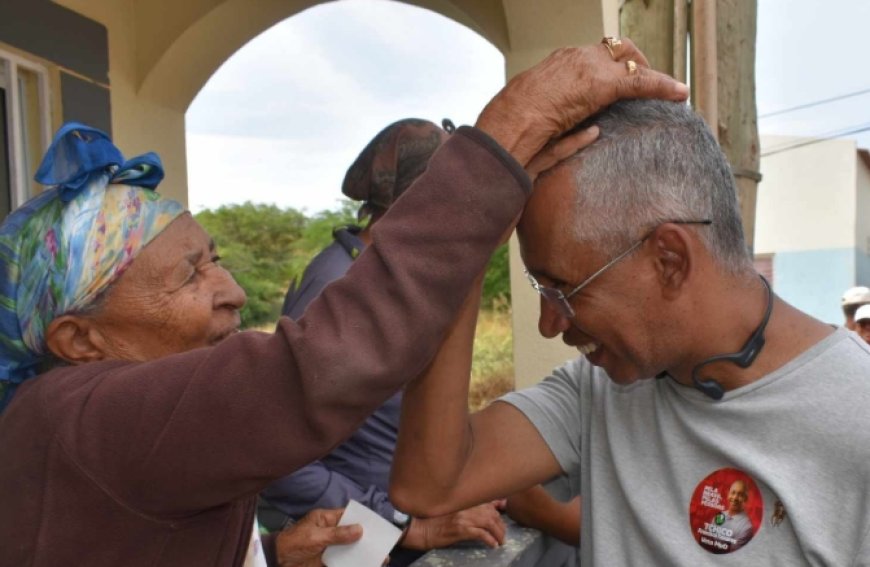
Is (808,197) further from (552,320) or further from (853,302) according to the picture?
(552,320)

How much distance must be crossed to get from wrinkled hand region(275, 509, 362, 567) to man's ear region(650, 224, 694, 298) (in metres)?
1.19

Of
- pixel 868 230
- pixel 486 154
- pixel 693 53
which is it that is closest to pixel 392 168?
pixel 693 53

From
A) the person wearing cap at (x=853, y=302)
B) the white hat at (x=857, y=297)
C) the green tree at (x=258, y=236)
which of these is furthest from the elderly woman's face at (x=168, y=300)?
the green tree at (x=258, y=236)

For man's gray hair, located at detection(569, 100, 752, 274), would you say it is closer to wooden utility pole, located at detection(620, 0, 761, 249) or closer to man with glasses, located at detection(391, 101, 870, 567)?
man with glasses, located at detection(391, 101, 870, 567)

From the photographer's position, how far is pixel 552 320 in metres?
1.53

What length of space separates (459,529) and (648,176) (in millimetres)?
1439

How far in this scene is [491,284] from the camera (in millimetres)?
13039

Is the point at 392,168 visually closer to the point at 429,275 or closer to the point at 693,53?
the point at 693,53

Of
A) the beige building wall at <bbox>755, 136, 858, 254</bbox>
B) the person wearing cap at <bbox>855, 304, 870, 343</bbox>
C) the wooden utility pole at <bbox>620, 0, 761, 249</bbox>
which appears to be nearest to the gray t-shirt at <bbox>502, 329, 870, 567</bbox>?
the wooden utility pole at <bbox>620, 0, 761, 249</bbox>

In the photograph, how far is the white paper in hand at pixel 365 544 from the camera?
2.12 metres

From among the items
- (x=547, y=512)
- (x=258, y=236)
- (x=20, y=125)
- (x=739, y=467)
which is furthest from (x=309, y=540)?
(x=258, y=236)

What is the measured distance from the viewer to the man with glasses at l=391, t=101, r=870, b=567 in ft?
4.19

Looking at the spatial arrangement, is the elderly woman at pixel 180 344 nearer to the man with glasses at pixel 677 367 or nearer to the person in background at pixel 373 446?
the man with glasses at pixel 677 367

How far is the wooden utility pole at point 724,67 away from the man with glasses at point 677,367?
2.91 feet
